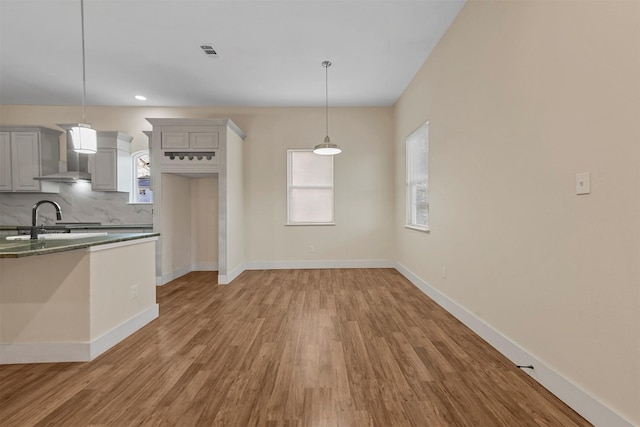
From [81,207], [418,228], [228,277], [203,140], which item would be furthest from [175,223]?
[418,228]

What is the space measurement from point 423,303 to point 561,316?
6.02 ft

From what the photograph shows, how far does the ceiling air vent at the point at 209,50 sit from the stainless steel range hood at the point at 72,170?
3247 mm

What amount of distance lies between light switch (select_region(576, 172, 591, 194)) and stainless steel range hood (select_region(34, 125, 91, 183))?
21.3 feet

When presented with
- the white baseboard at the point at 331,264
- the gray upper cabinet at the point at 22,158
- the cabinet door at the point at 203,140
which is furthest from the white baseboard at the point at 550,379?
the gray upper cabinet at the point at 22,158

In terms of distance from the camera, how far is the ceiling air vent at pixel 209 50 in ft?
11.4

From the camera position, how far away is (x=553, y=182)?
1.75 m

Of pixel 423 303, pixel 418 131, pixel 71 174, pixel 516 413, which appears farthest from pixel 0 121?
pixel 516 413

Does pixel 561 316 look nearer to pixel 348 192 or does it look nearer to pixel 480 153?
pixel 480 153

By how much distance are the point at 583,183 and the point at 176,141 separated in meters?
4.79

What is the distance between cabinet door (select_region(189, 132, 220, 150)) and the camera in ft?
14.5

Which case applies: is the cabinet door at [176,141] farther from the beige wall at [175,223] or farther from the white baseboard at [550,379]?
the white baseboard at [550,379]

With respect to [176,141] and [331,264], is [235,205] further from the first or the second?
[331,264]

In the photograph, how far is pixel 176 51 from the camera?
11.8ft

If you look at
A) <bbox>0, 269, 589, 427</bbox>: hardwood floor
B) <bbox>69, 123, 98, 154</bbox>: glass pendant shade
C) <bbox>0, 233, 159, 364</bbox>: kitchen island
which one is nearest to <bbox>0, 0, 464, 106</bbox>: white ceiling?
<bbox>69, 123, 98, 154</bbox>: glass pendant shade
